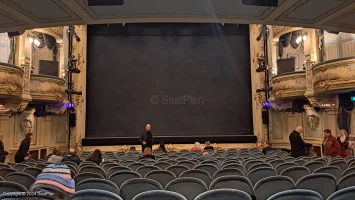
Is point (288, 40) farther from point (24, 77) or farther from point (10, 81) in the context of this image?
point (10, 81)

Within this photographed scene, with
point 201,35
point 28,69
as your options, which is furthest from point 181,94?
point 28,69

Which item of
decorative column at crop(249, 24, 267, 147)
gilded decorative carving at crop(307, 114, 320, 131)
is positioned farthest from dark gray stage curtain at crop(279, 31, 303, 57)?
gilded decorative carving at crop(307, 114, 320, 131)

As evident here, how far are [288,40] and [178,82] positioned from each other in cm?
615

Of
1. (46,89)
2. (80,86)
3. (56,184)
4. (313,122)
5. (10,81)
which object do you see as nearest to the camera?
(56,184)

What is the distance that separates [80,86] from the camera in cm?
1745

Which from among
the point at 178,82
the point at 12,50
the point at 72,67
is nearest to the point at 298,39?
the point at 178,82

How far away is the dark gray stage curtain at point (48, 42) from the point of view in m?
15.5

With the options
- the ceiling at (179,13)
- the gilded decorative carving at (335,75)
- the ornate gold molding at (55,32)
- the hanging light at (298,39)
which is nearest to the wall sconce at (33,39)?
the ornate gold molding at (55,32)

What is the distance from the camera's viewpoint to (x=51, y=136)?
16328mm

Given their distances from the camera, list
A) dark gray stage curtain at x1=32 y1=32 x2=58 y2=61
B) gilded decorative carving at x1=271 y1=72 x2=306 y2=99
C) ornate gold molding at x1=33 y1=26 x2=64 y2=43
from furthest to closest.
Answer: dark gray stage curtain at x1=32 y1=32 x2=58 y2=61 → ornate gold molding at x1=33 y1=26 x2=64 y2=43 → gilded decorative carving at x1=271 y1=72 x2=306 y2=99

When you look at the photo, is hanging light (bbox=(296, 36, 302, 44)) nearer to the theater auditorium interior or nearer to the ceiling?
the theater auditorium interior

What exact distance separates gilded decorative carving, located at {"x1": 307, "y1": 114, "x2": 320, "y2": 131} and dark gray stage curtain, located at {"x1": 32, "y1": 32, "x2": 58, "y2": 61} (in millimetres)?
12562

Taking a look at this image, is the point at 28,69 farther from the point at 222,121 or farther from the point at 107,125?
the point at 222,121

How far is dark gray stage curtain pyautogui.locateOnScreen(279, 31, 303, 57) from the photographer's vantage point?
16364mm
